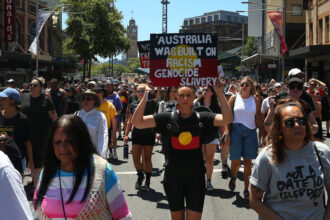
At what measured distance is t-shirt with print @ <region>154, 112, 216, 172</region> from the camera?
14.6 ft

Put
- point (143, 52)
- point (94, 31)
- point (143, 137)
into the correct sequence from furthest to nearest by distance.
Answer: point (94, 31), point (143, 52), point (143, 137)

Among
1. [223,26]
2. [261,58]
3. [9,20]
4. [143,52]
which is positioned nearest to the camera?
[143,52]

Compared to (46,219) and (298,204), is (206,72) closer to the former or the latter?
(298,204)

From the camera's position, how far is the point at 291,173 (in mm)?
2938

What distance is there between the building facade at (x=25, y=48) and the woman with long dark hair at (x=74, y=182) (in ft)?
84.0

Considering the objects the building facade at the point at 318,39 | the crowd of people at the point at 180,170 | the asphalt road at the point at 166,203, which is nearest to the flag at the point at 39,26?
the building facade at the point at 318,39

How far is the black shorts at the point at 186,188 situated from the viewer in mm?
4430

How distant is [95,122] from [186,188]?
1.92 meters

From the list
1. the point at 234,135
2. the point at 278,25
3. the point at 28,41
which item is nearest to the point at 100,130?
the point at 234,135

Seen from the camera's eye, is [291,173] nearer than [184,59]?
Yes

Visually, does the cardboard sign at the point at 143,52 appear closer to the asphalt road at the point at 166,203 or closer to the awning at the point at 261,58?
the asphalt road at the point at 166,203

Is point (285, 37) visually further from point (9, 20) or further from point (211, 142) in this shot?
point (211, 142)

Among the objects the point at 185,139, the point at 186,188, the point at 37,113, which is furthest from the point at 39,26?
the point at 186,188

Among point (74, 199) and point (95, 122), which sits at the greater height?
point (95, 122)
